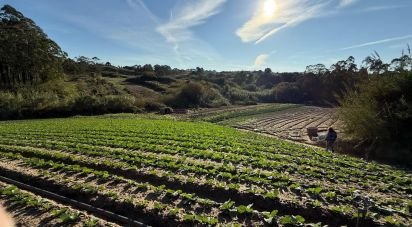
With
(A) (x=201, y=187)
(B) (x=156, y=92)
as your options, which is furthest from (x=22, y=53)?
(A) (x=201, y=187)

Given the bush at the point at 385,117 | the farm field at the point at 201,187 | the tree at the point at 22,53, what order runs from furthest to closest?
the tree at the point at 22,53 < the bush at the point at 385,117 < the farm field at the point at 201,187

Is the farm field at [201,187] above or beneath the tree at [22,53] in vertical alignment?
beneath

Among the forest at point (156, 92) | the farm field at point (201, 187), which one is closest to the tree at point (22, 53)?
the forest at point (156, 92)

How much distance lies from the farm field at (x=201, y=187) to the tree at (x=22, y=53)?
3528cm

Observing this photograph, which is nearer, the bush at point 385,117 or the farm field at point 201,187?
the farm field at point 201,187

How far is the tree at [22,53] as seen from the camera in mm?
45281

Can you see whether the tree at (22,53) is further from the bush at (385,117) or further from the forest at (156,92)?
the bush at (385,117)

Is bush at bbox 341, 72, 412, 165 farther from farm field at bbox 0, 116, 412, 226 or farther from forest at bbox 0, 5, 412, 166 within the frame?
farm field at bbox 0, 116, 412, 226

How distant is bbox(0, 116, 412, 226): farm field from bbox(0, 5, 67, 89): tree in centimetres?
3528

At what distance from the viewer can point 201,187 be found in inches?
403

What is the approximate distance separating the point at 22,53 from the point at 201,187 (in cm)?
4582

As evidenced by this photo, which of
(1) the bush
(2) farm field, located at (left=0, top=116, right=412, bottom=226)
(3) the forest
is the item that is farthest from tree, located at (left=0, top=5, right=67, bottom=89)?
(1) the bush

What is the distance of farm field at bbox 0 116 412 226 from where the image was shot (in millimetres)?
8078

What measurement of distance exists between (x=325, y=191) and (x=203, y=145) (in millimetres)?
8248
